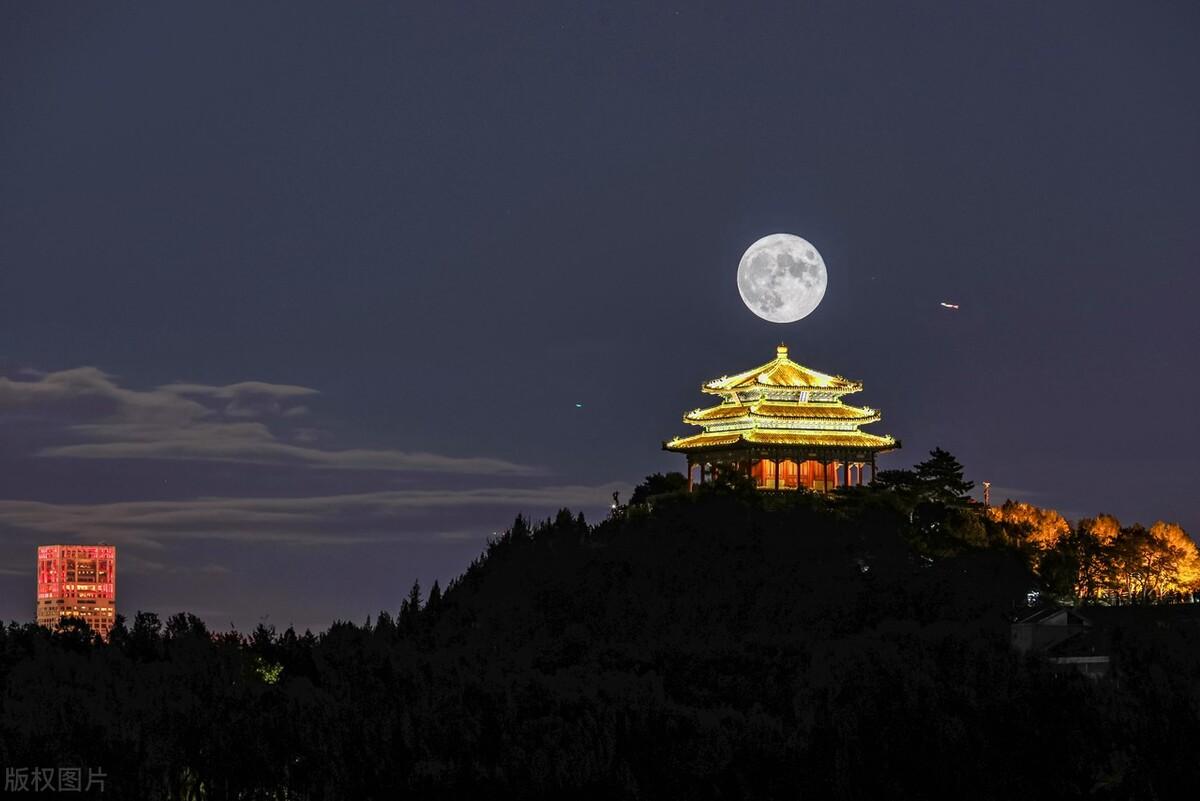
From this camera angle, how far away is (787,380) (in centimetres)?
12438

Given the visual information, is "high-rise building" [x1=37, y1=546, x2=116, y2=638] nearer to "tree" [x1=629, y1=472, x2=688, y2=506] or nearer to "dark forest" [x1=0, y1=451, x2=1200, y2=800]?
"tree" [x1=629, y1=472, x2=688, y2=506]

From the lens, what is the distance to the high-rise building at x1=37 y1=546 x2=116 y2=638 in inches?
5453

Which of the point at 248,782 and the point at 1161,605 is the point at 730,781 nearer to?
the point at 248,782

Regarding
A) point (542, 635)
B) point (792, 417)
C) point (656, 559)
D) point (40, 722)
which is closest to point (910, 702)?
point (40, 722)

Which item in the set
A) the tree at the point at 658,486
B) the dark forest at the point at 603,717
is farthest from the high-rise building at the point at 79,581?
the dark forest at the point at 603,717

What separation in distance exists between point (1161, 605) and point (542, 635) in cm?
2601

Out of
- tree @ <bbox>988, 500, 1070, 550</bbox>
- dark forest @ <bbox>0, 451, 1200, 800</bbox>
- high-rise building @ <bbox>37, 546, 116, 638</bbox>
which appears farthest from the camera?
high-rise building @ <bbox>37, 546, 116, 638</bbox>

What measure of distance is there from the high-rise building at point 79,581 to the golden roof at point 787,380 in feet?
126

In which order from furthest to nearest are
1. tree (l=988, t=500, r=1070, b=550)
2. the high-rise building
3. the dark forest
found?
the high-rise building
tree (l=988, t=500, r=1070, b=550)
the dark forest

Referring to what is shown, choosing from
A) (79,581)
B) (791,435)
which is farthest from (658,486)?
(79,581)

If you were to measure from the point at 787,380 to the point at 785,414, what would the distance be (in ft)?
10.2

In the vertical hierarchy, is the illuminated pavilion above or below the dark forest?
above

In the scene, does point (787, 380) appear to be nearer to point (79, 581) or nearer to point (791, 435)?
point (791, 435)

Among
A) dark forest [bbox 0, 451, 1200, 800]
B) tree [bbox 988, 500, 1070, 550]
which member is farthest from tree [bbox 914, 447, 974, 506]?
dark forest [bbox 0, 451, 1200, 800]
